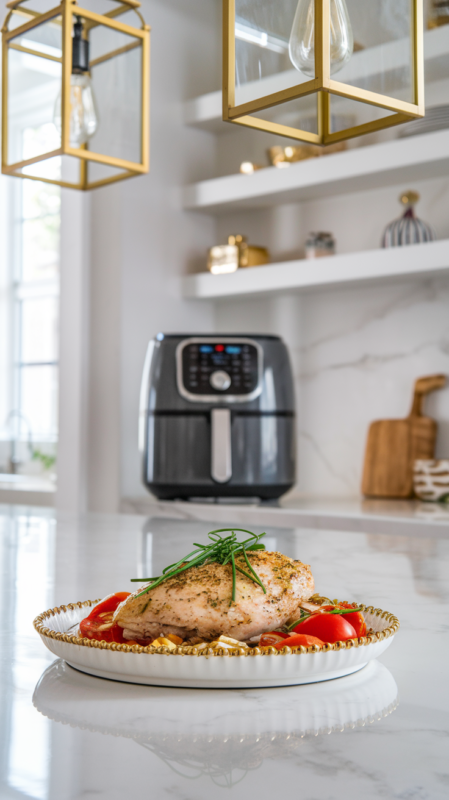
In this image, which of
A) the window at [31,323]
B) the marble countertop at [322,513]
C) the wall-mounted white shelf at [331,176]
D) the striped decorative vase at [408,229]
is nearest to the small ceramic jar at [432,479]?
the marble countertop at [322,513]

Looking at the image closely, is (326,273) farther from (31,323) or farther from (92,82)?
(31,323)

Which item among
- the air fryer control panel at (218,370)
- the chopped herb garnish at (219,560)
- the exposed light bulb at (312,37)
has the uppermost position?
the exposed light bulb at (312,37)

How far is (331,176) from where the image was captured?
230cm

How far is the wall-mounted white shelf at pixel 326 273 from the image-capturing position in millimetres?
2098

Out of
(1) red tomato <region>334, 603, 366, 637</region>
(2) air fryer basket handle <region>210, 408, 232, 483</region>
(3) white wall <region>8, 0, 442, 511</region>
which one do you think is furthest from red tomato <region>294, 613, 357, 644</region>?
(3) white wall <region>8, 0, 442, 511</region>

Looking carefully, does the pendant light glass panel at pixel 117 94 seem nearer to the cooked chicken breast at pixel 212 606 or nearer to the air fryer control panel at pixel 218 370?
the cooked chicken breast at pixel 212 606

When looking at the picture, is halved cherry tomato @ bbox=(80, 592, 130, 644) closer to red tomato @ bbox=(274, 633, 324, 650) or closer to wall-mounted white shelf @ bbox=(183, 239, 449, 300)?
red tomato @ bbox=(274, 633, 324, 650)

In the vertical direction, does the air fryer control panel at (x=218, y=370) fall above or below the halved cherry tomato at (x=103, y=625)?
above

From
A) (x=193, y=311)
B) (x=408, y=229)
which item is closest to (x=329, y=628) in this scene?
(x=408, y=229)

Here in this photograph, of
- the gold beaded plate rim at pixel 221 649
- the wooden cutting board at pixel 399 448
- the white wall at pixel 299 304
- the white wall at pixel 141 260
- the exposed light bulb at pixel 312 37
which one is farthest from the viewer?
the white wall at pixel 141 260

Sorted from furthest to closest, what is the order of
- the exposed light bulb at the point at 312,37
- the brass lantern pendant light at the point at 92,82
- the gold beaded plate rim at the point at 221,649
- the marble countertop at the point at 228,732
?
the brass lantern pendant light at the point at 92,82 → the exposed light bulb at the point at 312,37 → the gold beaded plate rim at the point at 221,649 → the marble countertop at the point at 228,732

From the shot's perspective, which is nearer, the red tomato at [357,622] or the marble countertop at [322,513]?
the red tomato at [357,622]

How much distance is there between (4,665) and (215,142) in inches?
99.5

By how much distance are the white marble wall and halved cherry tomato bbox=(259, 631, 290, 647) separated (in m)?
1.87
